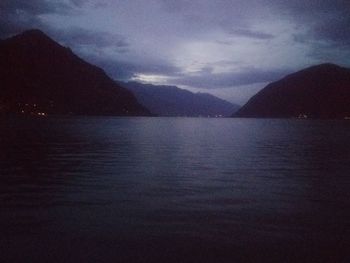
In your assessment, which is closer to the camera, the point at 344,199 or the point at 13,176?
the point at 344,199

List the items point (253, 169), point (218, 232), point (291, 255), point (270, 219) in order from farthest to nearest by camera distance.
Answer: point (253, 169), point (270, 219), point (218, 232), point (291, 255)

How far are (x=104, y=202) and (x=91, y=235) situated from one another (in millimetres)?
4986

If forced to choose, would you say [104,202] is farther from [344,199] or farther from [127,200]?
[344,199]

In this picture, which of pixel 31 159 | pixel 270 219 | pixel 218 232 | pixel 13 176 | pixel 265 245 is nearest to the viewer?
pixel 265 245

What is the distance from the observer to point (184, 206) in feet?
56.4

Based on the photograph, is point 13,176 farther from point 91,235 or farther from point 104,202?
point 91,235

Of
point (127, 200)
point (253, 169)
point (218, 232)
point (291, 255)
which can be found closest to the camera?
point (291, 255)

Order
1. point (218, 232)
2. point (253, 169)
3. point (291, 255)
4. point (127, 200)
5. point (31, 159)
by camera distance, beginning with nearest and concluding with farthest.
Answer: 1. point (291, 255)
2. point (218, 232)
3. point (127, 200)
4. point (253, 169)
5. point (31, 159)

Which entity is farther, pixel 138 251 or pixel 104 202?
pixel 104 202

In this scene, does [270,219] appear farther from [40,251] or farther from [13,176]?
[13,176]

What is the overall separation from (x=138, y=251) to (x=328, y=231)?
6773 millimetres

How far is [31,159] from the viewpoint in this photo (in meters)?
34.9

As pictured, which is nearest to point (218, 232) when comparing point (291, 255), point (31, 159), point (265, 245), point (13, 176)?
point (265, 245)

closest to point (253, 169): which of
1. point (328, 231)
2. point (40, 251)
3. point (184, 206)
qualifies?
point (184, 206)
